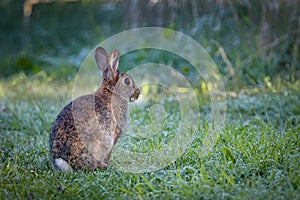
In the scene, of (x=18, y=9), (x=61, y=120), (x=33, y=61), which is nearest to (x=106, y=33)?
(x=33, y=61)

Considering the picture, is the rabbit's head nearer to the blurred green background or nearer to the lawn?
the lawn

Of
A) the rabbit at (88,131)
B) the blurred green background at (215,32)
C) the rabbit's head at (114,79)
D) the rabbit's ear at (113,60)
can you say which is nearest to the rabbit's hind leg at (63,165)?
the rabbit at (88,131)

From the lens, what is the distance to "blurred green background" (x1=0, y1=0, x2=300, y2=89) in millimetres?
7188

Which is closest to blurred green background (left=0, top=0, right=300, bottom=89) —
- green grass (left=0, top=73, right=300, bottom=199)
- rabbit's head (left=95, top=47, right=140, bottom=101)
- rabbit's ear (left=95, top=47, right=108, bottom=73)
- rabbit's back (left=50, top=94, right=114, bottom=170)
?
green grass (left=0, top=73, right=300, bottom=199)

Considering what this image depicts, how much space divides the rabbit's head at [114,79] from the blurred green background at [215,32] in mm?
2742

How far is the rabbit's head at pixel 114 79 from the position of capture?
14.0ft

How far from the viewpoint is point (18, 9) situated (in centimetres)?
923

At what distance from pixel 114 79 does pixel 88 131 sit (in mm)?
567

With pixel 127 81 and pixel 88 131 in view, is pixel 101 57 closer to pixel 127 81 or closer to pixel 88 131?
pixel 127 81

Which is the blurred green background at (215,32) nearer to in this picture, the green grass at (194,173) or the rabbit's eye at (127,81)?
the green grass at (194,173)

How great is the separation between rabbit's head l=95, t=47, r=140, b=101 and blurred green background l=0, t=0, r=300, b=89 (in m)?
2.74

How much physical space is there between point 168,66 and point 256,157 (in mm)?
3711

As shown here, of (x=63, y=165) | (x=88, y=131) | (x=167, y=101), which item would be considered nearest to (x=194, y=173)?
(x=88, y=131)

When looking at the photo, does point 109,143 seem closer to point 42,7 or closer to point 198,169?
point 198,169
